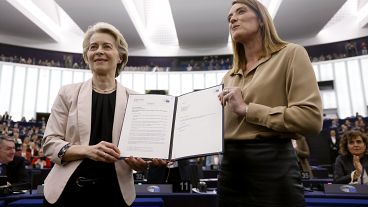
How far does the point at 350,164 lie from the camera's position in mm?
3482

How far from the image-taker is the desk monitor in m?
2.42

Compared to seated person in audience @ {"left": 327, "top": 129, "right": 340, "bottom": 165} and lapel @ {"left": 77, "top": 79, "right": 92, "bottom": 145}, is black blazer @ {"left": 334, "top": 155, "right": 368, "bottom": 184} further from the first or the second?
seated person in audience @ {"left": 327, "top": 129, "right": 340, "bottom": 165}

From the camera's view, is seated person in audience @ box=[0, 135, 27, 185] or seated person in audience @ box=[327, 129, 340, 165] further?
seated person in audience @ box=[327, 129, 340, 165]

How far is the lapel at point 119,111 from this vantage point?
4.44 ft

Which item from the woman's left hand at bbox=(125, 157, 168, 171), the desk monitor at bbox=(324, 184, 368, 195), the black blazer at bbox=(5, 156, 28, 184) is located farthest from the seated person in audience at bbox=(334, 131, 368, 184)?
the black blazer at bbox=(5, 156, 28, 184)

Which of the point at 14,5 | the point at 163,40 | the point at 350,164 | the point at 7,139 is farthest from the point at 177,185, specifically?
the point at 163,40

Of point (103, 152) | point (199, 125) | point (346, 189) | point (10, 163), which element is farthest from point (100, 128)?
point (10, 163)

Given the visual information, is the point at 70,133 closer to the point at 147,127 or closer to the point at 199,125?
the point at 147,127

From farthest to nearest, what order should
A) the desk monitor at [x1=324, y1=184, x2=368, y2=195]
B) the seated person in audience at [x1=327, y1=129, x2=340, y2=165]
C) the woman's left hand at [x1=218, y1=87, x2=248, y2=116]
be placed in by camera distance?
the seated person in audience at [x1=327, y1=129, x2=340, y2=165]
the desk monitor at [x1=324, y1=184, x2=368, y2=195]
the woman's left hand at [x1=218, y1=87, x2=248, y2=116]

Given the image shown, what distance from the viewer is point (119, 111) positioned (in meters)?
1.41

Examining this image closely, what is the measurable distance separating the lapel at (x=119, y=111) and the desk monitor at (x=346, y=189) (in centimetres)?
199

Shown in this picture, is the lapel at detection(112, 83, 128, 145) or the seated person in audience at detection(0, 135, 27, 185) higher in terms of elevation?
the lapel at detection(112, 83, 128, 145)

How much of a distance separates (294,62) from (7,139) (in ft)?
14.9

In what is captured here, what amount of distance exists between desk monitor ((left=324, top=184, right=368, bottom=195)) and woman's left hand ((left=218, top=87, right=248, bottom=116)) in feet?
6.07
